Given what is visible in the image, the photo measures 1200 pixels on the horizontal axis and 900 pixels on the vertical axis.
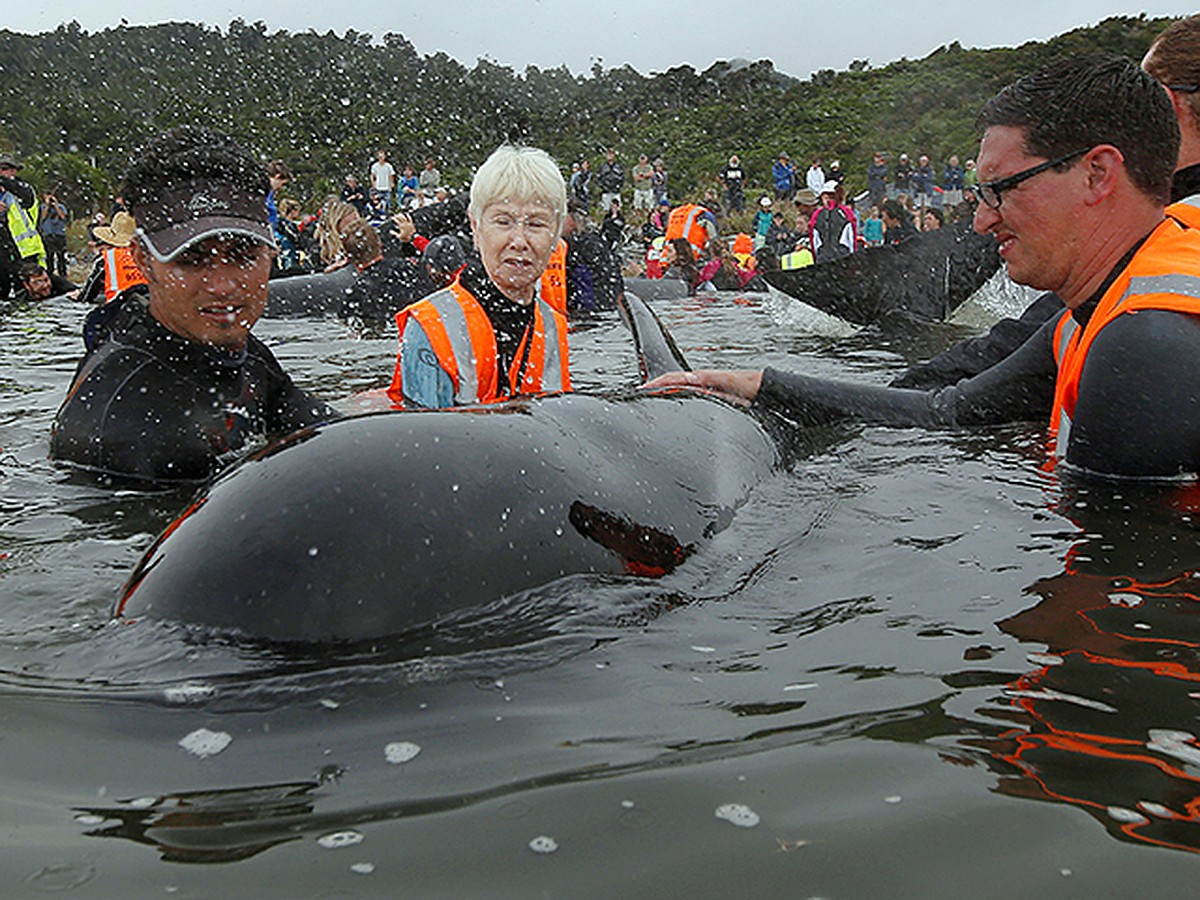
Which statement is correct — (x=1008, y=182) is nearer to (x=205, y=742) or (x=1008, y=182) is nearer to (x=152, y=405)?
(x=152, y=405)

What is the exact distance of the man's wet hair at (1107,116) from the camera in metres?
3.71

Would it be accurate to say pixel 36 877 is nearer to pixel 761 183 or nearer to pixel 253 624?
pixel 253 624

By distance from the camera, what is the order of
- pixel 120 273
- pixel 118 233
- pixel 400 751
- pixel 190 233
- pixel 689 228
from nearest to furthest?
pixel 400 751
pixel 190 233
pixel 118 233
pixel 120 273
pixel 689 228

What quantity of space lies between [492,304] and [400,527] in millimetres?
2778

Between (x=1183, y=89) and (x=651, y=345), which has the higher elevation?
(x=1183, y=89)

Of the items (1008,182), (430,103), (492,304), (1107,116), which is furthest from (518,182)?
(430,103)

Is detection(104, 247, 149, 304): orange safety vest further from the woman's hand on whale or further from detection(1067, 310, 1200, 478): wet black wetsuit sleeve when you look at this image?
detection(1067, 310, 1200, 478): wet black wetsuit sleeve

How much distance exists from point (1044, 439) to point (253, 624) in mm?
3730

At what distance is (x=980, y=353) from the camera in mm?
6020

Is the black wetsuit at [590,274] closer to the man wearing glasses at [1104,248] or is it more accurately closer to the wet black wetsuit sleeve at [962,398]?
the wet black wetsuit sleeve at [962,398]

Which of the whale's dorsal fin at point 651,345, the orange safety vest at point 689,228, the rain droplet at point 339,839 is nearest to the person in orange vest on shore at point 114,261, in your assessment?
the whale's dorsal fin at point 651,345

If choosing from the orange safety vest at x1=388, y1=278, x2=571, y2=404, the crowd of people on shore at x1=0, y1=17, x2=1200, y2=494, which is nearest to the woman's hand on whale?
the crowd of people on shore at x1=0, y1=17, x2=1200, y2=494

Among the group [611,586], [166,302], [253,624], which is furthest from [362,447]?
[166,302]

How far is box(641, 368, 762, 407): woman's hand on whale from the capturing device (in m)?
4.26
